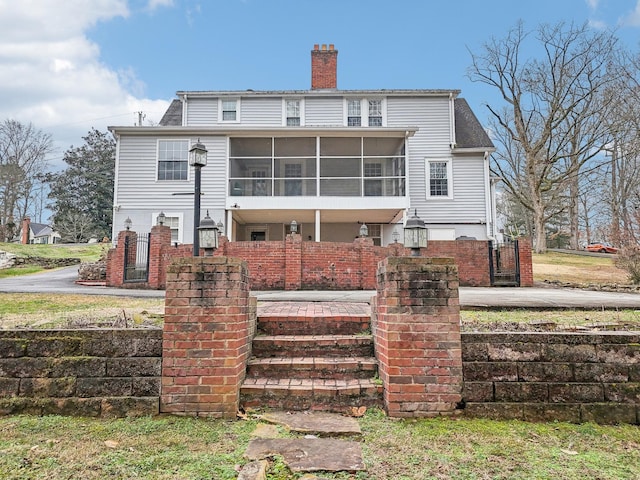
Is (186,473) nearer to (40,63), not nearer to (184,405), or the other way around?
(184,405)

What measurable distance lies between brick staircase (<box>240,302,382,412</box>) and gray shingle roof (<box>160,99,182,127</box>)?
16.6 metres

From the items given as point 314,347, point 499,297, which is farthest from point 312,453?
point 499,297

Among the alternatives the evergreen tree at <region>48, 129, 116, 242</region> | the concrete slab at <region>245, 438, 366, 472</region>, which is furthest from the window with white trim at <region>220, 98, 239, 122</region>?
the evergreen tree at <region>48, 129, 116, 242</region>

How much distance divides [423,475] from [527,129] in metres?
24.8

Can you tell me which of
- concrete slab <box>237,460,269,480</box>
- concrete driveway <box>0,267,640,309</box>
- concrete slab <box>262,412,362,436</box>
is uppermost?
concrete driveway <box>0,267,640,309</box>

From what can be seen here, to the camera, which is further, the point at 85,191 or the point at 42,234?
the point at 42,234

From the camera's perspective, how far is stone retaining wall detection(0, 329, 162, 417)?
3.23 m

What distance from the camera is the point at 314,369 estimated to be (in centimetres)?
359

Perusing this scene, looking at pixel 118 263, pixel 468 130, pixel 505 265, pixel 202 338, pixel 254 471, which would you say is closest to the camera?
pixel 254 471

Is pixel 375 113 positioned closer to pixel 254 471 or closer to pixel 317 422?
pixel 317 422

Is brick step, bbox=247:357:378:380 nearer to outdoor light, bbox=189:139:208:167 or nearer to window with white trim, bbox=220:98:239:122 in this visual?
outdoor light, bbox=189:139:208:167

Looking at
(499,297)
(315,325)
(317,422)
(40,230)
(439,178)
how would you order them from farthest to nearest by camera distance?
(40,230) < (439,178) < (499,297) < (315,325) < (317,422)

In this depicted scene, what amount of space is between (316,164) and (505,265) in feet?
25.8

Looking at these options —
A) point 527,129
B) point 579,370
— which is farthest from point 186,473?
point 527,129
